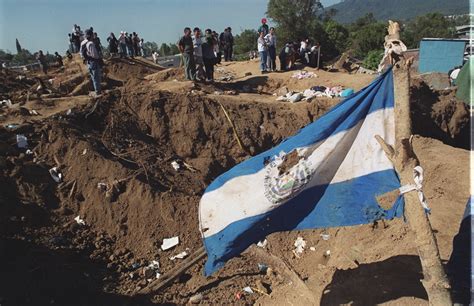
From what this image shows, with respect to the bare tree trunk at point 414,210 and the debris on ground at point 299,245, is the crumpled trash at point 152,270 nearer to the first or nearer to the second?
the debris on ground at point 299,245

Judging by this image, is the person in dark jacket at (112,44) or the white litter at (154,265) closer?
the white litter at (154,265)

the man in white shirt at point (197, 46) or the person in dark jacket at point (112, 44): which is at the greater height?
the person in dark jacket at point (112, 44)

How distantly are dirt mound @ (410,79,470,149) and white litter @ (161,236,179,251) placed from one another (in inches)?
312

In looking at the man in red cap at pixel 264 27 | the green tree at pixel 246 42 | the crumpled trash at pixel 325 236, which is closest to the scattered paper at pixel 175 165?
the crumpled trash at pixel 325 236

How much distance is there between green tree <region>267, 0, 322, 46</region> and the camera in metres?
34.8

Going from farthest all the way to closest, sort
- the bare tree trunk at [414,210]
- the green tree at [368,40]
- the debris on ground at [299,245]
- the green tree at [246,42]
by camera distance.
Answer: the green tree at [246,42], the green tree at [368,40], the debris on ground at [299,245], the bare tree trunk at [414,210]

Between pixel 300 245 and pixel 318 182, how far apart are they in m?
3.82

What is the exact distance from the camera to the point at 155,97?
10.1 meters

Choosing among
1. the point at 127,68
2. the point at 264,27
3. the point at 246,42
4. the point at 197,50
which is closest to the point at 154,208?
the point at 197,50

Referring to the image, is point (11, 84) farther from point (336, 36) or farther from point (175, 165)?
point (336, 36)

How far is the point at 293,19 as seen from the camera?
115 ft

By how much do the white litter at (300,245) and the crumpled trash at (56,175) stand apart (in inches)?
182

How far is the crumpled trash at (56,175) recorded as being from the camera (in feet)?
26.1

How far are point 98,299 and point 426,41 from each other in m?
18.7
